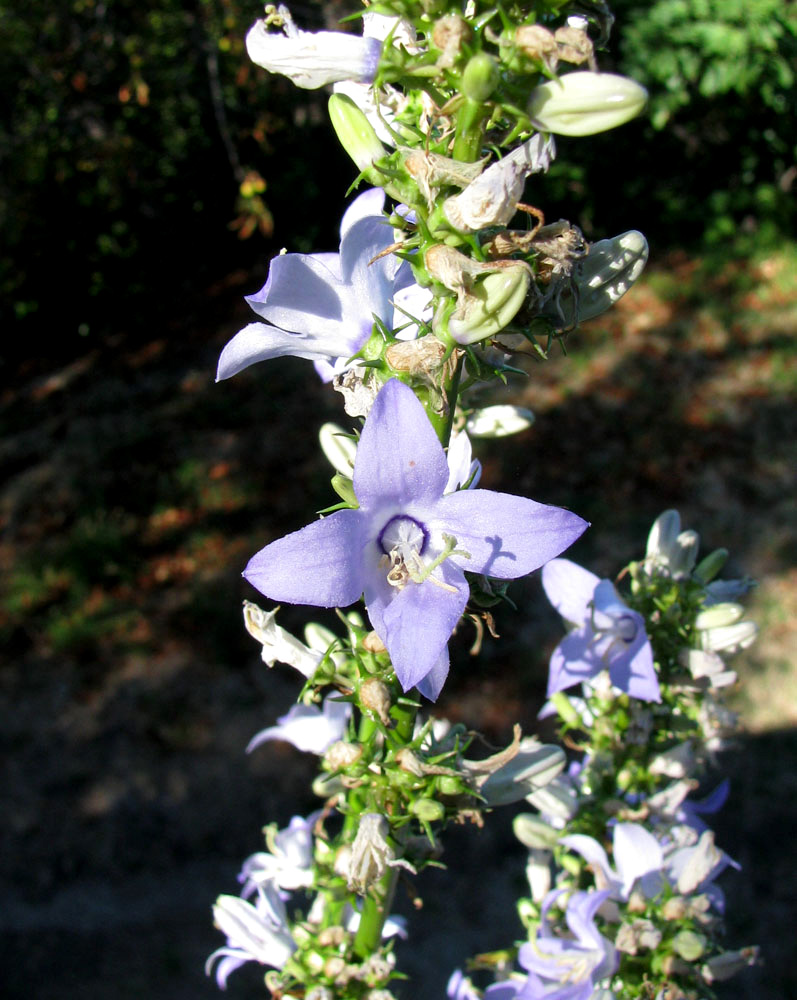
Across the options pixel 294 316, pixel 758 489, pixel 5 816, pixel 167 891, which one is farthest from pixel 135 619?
pixel 294 316

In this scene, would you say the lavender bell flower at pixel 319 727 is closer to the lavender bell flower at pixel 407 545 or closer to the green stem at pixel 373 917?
the green stem at pixel 373 917

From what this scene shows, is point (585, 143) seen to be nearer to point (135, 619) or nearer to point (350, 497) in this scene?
point (135, 619)

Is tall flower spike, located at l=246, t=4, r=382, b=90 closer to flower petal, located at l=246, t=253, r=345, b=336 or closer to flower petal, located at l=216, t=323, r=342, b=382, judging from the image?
flower petal, located at l=246, t=253, r=345, b=336

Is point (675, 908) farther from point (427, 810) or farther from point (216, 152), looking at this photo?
point (216, 152)

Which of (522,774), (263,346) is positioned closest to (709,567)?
(522,774)

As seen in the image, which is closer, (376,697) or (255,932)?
(376,697)

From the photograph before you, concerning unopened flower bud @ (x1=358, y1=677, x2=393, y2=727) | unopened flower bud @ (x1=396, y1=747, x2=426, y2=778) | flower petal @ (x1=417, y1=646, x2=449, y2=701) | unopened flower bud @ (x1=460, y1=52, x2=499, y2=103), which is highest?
unopened flower bud @ (x1=460, y1=52, x2=499, y2=103)

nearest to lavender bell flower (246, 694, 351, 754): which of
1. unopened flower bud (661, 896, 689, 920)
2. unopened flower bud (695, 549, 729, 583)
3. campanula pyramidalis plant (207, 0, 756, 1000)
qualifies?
campanula pyramidalis plant (207, 0, 756, 1000)
